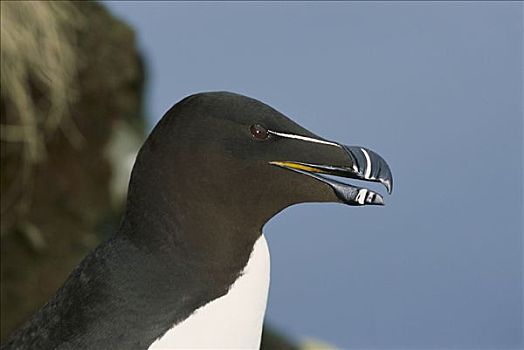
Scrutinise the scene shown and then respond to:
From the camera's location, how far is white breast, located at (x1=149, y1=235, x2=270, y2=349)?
6.98 ft

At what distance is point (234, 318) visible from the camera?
86.1 inches

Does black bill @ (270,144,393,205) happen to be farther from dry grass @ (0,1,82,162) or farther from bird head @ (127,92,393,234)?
dry grass @ (0,1,82,162)

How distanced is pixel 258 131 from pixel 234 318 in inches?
14.2

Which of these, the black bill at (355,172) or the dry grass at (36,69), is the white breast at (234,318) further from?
the dry grass at (36,69)

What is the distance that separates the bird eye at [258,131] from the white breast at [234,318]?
0.74 ft

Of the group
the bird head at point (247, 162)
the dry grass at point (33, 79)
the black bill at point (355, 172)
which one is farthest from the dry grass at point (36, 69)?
the black bill at point (355, 172)

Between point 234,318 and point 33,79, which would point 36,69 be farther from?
point 234,318

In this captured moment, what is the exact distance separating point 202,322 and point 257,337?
17cm

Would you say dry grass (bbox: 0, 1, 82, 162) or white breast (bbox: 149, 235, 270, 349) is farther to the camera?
dry grass (bbox: 0, 1, 82, 162)

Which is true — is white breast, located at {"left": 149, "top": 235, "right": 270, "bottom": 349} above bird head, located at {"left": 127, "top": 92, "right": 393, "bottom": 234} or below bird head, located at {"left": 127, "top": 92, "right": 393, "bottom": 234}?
below

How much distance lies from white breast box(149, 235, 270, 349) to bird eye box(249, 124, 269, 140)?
0.74 feet

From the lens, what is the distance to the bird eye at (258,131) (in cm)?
212

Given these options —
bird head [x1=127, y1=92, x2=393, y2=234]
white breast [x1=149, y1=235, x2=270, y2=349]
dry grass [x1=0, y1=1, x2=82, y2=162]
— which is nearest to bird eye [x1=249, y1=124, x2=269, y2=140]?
bird head [x1=127, y1=92, x2=393, y2=234]

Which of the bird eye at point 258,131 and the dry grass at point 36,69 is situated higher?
the bird eye at point 258,131
